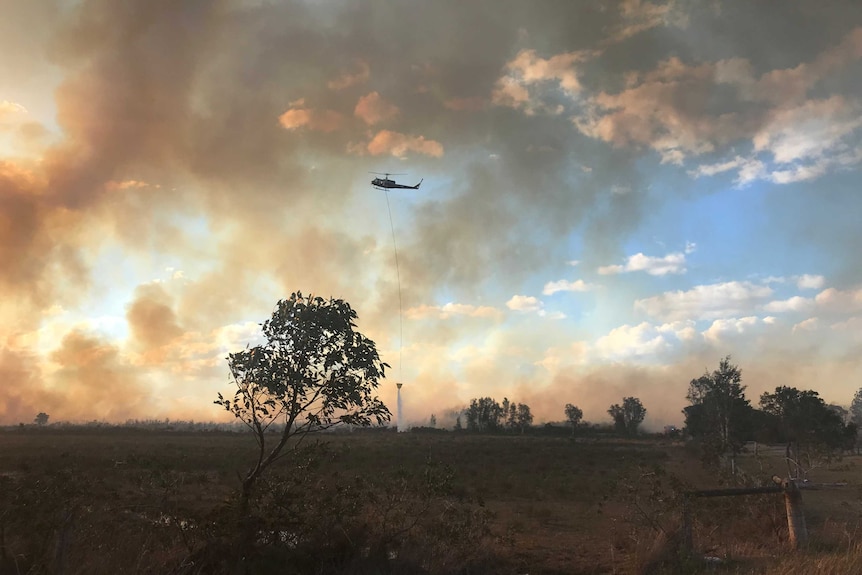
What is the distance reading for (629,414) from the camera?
188625 millimetres

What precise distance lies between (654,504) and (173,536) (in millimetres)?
13202

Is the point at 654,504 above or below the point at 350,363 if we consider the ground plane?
below

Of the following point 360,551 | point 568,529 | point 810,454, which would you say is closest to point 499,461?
point 568,529

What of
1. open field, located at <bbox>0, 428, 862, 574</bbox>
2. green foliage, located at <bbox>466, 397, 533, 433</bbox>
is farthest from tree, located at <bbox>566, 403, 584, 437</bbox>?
open field, located at <bbox>0, 428, 862, 574</bbox>

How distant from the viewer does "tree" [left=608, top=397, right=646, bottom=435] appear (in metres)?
174

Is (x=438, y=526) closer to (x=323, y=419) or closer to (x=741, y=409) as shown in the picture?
(x=323, y=419)

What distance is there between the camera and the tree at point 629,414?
570 ft

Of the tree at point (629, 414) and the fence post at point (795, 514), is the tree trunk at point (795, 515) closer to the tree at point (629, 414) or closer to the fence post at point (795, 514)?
the fence post at point (795, 514)

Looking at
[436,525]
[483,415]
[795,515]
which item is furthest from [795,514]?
[483,415]

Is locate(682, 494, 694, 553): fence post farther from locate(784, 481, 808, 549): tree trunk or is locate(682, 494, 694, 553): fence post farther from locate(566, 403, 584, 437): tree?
locate(566, 403, 584, 437): tree

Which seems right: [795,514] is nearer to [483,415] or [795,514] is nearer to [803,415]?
[803,415]

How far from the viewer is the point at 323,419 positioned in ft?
35.9

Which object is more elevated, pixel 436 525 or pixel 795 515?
pixel 795 515

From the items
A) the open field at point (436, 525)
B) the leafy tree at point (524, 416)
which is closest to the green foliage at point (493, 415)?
the leafy tree at point (524, 416)
